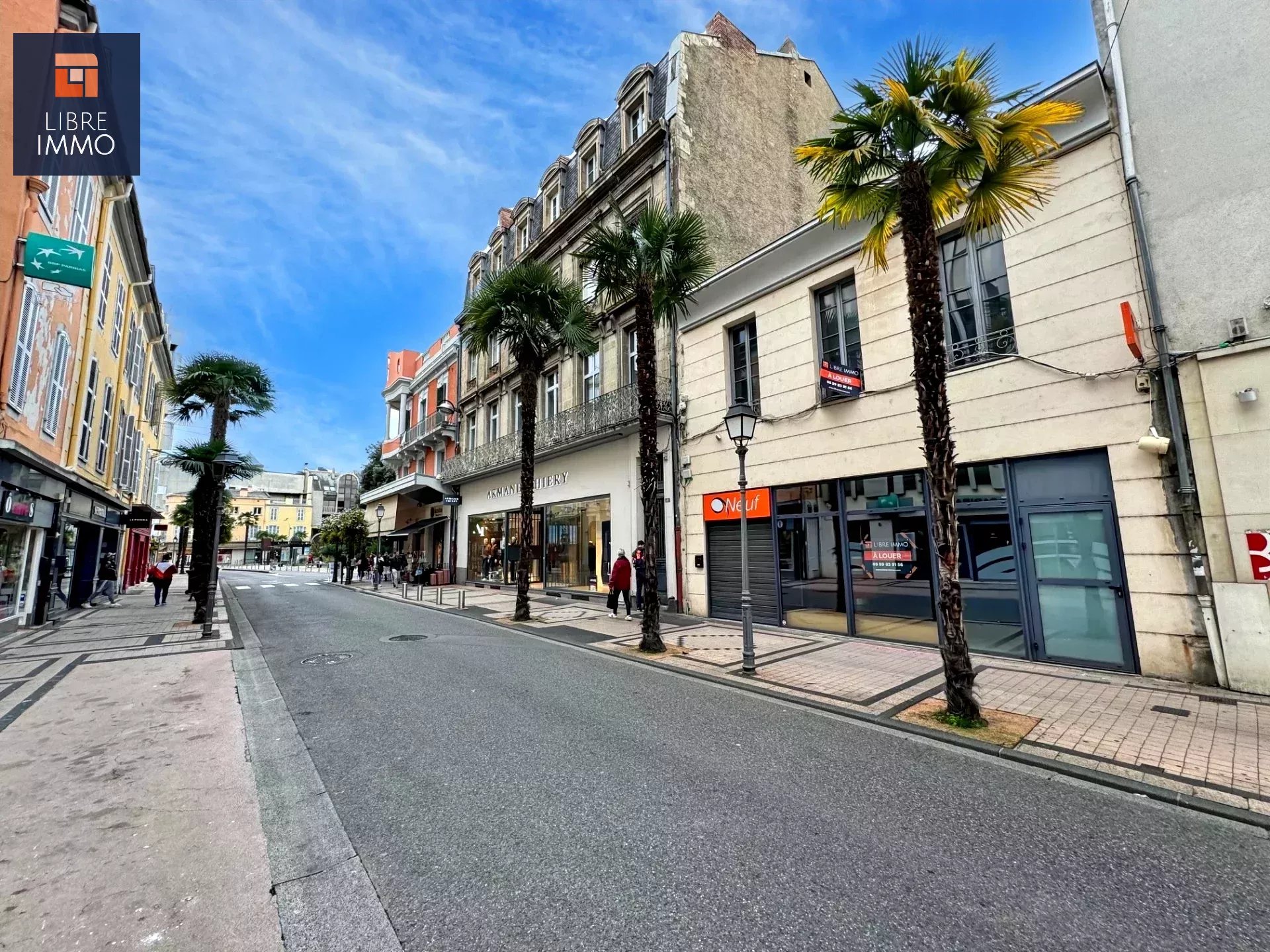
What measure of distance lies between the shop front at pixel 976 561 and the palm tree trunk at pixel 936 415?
7.34 feet

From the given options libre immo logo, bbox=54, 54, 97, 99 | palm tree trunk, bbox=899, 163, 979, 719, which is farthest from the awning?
palm tree trunk, bbox=899, 163, 979, 719

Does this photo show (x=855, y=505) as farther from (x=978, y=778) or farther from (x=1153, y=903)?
(x=1153, y=903)

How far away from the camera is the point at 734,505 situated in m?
12.9

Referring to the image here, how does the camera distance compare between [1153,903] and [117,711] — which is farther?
[117,711]

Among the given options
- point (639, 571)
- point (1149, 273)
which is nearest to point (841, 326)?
point (1149, 273)

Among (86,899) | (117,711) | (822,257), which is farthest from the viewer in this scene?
(822,257)

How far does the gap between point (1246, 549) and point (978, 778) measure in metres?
5.10

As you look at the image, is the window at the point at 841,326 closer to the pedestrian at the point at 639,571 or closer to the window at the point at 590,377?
the pedestrian at the point at 639,571

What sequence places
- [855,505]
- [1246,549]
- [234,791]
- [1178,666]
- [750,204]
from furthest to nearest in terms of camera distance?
1. [750,204]
2. [855,505]
3. [1178,666]
4. [1246,549]
5. [234,791]

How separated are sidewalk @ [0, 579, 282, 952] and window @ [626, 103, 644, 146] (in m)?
18.6

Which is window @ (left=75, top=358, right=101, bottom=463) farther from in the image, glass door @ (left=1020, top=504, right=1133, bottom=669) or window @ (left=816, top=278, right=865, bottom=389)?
glass door @ (left=1020, top=504, right=1133, bottom=669)

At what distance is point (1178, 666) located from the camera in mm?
6977

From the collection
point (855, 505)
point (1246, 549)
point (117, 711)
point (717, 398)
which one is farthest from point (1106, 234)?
point (117, 711)

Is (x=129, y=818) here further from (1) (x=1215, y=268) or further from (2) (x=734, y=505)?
(1) (x=1215, y=268)
